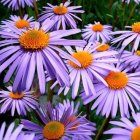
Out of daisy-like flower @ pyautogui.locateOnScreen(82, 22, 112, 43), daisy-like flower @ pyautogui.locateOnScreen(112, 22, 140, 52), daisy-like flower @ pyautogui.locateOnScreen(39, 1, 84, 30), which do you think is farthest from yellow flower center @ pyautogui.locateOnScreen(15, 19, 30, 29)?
daisy-like flower @ pyautogui.locateOnScreen(112, 22, 140, 52)

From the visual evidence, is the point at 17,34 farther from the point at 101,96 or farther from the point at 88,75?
the point at 101,96

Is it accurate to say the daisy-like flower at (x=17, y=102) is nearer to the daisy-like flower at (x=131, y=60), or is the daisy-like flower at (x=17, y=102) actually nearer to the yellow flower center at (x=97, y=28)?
the daisy-like flower at (x=131, y=60)

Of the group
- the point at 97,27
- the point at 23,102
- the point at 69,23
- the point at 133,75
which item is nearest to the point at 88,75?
the point at 133,75

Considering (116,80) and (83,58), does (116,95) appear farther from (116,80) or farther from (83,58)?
(83,58)

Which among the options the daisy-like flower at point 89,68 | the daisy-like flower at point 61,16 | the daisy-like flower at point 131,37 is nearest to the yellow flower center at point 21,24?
the daisy-like flower at point 61,16

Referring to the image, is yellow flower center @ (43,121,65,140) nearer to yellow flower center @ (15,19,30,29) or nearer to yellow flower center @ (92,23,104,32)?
yellow flower center @ (15,19,30,29)
